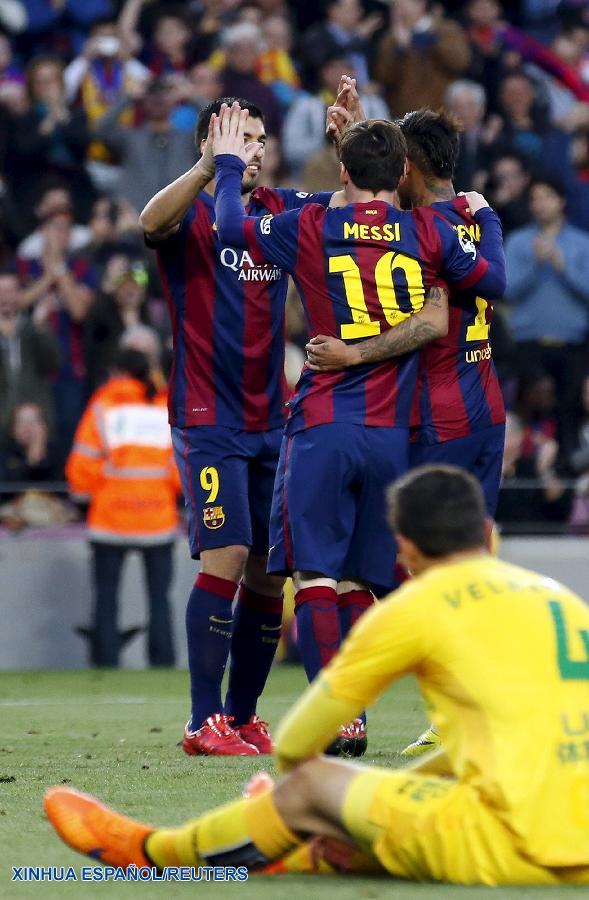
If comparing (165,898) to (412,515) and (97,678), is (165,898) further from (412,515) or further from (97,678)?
(97,678)

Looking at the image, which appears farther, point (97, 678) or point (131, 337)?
point (131, 337)

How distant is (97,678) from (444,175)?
5418mm

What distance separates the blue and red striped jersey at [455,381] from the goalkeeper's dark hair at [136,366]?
518 centimetres

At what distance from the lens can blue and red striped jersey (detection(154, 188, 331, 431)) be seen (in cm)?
674

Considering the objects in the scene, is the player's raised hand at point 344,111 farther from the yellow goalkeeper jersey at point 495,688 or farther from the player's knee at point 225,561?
the yellow goalkeeper jersey at point 495,688

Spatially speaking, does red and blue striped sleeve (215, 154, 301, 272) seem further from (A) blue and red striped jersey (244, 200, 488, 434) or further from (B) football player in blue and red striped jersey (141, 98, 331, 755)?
(B) football player in blue and red striped jersey (141, 98, 331, 755)

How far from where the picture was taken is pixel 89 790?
17.9 ft

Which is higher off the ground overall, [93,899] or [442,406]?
[442,406]

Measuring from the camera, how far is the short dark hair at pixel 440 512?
369 cm

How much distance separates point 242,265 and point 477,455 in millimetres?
1201

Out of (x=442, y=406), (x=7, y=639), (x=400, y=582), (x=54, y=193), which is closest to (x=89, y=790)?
(x=400, y=582)

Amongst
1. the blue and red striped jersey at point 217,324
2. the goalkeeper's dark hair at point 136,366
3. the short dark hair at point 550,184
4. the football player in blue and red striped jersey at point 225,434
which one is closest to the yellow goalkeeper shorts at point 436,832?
the football player in blue and red striped jersey at point 225,434

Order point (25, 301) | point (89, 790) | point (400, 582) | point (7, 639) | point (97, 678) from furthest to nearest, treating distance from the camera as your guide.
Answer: point (25, 301) < point (7, 639) < point (97, 678) < point (400, 582) < point (89, 790)

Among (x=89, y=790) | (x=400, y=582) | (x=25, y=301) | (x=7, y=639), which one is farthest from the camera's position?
(x=25, y=301)
